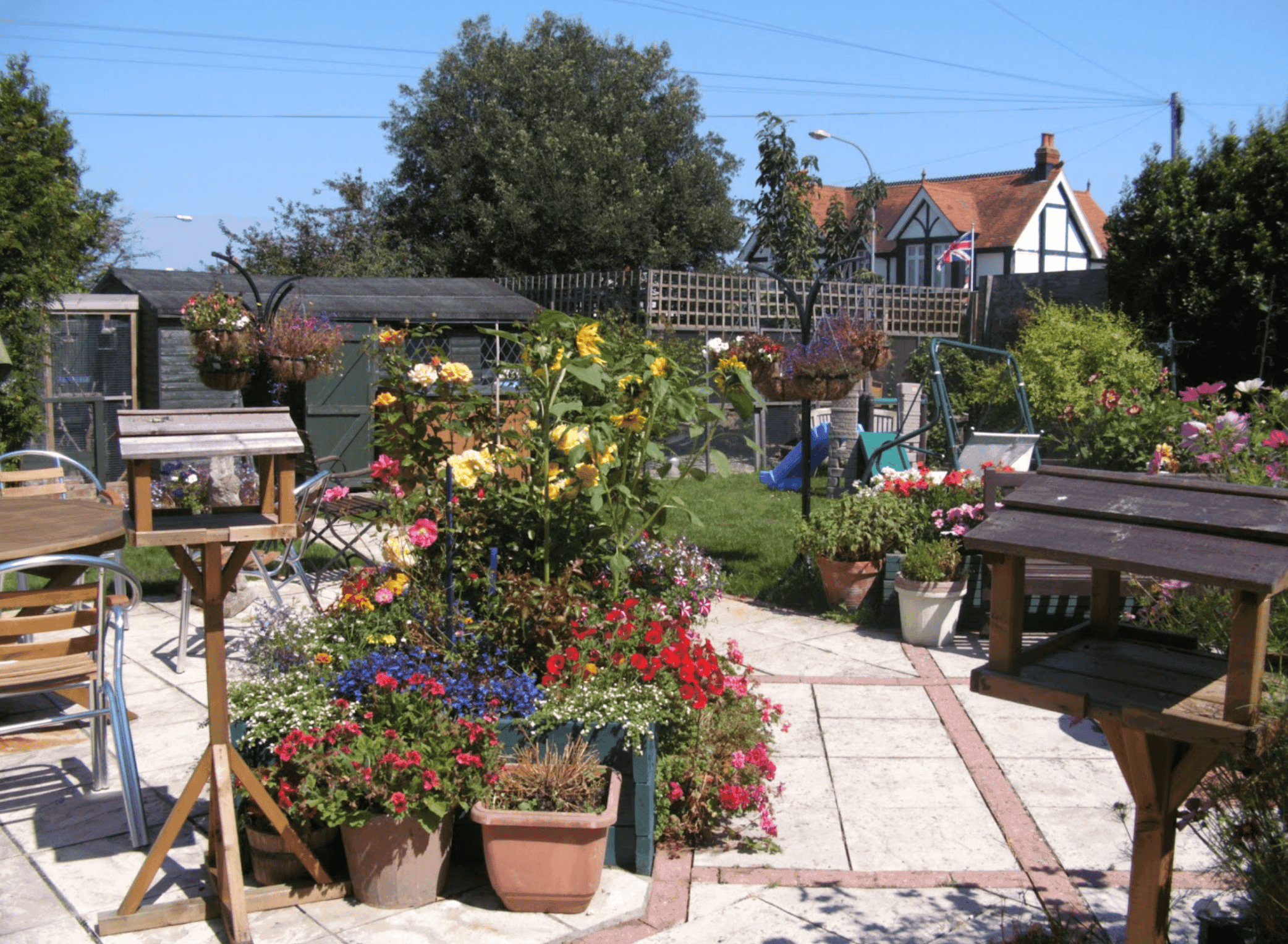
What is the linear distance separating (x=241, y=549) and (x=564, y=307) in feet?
39.2

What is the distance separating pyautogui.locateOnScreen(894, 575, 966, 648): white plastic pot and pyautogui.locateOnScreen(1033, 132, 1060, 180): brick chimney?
2654 cm

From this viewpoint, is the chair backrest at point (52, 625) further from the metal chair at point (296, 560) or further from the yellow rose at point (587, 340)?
the yellow rose at point (587, 340)

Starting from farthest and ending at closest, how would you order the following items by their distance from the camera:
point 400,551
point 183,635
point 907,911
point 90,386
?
point 90,386
point 183,635
point 400,551
point 907,911

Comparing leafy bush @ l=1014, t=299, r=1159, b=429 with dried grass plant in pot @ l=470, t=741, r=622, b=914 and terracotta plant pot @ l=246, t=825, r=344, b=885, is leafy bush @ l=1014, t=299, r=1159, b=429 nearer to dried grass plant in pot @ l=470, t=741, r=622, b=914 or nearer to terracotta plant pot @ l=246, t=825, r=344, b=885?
dried grass plant in pot @ l=470, t=741, r=622, b=914

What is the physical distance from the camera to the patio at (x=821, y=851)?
9.62ft

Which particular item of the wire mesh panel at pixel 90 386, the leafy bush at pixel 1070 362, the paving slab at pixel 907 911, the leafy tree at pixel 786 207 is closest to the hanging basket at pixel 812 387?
the paving slab at pixel 907 911

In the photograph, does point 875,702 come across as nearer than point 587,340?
No

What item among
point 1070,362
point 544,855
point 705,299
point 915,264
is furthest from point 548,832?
point 915,264

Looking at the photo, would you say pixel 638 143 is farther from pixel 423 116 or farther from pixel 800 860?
pixel 800 860

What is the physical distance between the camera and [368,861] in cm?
300

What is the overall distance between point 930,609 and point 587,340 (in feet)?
9.56

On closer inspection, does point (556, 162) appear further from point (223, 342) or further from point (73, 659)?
point (73, 659)

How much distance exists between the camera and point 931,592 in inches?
224

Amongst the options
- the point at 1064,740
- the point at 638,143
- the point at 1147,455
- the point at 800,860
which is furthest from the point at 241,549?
the point at 638,143
